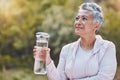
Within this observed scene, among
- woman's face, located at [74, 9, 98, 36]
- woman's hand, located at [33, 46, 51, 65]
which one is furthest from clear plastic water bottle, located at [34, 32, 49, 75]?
woman's face, located at [74, 9, 98, 36]

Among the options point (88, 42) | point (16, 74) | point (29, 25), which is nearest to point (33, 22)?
point (29, 25)

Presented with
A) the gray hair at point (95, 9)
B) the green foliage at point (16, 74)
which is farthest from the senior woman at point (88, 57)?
the green foliage at point (16, 74)

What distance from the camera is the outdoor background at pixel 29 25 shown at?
4.73 metres

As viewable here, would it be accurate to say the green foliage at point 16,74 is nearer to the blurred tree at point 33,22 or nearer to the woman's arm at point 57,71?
the blurred tree at point 33,22

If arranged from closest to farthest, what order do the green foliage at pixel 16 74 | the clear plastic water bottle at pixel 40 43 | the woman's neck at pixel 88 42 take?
the clear plastic water bottle at pixel 40 43, the woman's neck at pixel 88 42, the green foliage at pixel 16 74

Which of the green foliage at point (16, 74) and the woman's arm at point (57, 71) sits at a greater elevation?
the woman's arm at point (57, 71)

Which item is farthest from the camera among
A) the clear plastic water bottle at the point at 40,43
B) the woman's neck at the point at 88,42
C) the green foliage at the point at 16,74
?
the green foliage at the point at 16,74

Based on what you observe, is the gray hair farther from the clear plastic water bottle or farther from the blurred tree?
the blurred tree

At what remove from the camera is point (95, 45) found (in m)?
2.09

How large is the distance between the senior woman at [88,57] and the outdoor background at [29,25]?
2604mm

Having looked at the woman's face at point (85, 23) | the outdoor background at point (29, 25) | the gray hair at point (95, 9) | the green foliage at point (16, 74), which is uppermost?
the gray hair at point (95, 9)

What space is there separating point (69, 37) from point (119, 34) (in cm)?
58

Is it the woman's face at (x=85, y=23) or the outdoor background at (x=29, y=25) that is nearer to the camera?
the woman's face at (x=85, y=23)

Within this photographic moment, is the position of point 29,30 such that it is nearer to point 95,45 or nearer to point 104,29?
point 104,29
